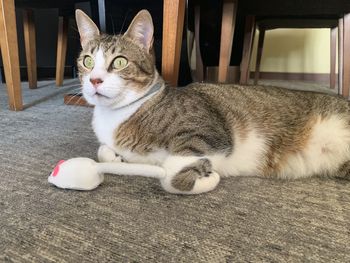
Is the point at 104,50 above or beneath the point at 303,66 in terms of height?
above

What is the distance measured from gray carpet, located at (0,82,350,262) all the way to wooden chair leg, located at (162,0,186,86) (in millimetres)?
538

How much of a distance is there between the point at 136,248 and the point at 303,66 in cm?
354

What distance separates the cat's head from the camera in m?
0.83

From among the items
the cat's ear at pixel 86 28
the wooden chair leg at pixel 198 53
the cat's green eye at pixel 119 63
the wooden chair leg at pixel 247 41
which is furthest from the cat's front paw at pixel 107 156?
the wooden chair leg at pixel 247 41

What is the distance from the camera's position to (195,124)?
83 centimetres

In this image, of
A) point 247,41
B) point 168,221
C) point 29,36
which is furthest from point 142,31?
point 29,36

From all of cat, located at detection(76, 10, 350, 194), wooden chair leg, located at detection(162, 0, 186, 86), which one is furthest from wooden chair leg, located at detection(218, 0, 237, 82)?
cat, located at detection(76, 10, 350, 194)

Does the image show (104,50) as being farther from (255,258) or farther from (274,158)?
(255,258)

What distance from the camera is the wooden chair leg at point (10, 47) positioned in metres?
1.45

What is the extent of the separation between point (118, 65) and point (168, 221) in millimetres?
465

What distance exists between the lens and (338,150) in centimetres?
86

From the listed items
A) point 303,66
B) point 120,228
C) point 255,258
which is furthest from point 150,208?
point 303,66

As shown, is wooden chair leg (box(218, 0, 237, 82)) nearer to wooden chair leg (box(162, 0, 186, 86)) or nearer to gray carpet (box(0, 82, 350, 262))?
wooden chair leg (box(162, 0, 186, 86))

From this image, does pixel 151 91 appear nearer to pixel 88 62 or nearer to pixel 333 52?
pixel 88 62
